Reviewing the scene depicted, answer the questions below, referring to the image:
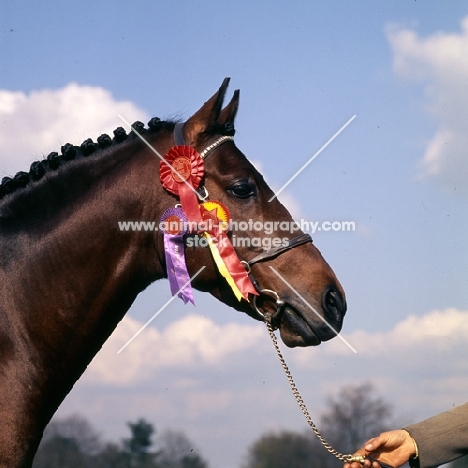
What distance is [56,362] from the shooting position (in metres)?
4.28

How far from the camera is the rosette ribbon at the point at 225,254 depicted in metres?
4.67

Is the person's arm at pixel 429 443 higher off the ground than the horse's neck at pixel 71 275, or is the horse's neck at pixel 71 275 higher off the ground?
the horse's neck at pixel 71 275

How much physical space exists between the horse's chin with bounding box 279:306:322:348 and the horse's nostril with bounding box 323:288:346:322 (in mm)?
178

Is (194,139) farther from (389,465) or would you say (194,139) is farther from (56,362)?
(389,465)

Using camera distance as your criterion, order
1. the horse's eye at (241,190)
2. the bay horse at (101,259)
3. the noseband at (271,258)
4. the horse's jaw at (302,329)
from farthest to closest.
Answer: the horse's eye at (241,190)
the noseband at (271,258)
the horse's jaw at (302,329)
the bay horse at (101,259)

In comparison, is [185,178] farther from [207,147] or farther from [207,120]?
[207,120]

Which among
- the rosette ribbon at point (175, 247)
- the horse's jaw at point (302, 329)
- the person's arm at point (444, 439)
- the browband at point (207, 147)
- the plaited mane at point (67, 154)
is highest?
the plaited mane at point (67, 154)

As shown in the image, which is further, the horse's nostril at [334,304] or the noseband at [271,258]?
the noseband at [271,258]

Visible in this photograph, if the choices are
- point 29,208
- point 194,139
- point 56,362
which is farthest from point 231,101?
point 56,362

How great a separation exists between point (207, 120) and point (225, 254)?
1.00 m

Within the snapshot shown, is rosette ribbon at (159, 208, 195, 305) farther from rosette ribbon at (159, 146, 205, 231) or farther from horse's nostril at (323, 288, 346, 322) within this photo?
horse's nostril at (323, 288, 346, 322)

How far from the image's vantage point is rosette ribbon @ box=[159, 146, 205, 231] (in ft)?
15.4

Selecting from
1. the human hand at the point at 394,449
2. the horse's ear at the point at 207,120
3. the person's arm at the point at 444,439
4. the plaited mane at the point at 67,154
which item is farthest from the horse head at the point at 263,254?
the person's arm at the point at 444,439

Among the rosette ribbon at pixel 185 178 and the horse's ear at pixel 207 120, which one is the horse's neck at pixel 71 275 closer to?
the rosette ribbon at pixel 185 178
